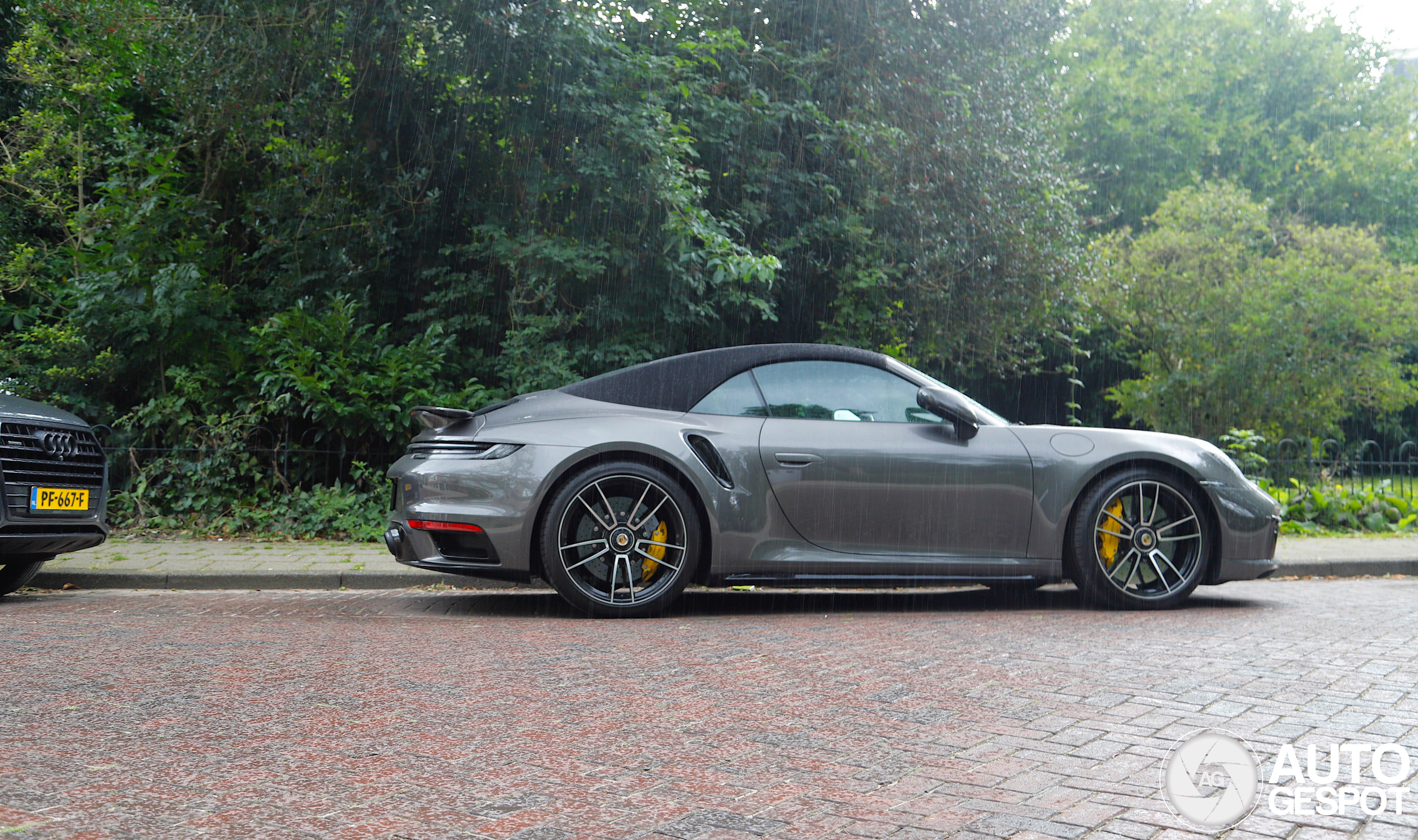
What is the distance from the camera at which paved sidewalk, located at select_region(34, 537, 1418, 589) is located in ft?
24.0

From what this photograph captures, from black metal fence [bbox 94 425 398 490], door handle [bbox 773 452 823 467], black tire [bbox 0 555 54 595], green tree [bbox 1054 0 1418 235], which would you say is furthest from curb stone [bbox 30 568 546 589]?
green tree [bbox 1054 0 1418 235]

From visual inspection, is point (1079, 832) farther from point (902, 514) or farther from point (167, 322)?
point (167, 322)

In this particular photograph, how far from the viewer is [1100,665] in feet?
15.1

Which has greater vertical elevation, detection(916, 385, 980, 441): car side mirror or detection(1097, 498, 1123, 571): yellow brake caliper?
detection(916, 385, 980, 441): car side mirror

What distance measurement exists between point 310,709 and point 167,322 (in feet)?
25.9

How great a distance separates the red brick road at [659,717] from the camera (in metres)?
2.69

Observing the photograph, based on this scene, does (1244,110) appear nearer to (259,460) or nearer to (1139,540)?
(1139,540)

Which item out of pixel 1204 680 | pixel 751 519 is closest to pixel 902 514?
pixel 751 519

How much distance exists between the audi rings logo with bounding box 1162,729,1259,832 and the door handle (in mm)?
2697

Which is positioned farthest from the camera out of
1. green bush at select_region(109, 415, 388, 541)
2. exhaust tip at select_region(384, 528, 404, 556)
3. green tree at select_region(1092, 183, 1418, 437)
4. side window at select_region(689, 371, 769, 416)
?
green tree at select_region(1092, 183, 1418, 437)

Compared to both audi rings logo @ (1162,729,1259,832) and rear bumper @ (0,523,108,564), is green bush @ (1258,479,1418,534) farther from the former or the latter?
rear bumper @ (0,523,108,564)

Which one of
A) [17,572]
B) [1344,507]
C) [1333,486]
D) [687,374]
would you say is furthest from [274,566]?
[1333,486]

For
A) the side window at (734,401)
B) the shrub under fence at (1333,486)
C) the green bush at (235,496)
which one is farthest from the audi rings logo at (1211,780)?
the shrub under fence at (1333,486)

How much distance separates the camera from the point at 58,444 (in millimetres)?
6535
